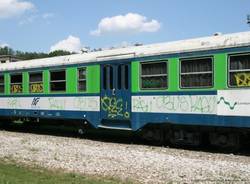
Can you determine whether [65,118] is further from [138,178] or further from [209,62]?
[138,178]

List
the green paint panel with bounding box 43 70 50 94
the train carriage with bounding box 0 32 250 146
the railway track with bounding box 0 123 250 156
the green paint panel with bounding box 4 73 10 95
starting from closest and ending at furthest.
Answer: the train carriage with bounding box 0 32 250 146 < the railway track with bounding box 0 123 250 156 < the green paint panel with bounding box 43 70 50 94 < the green paint panel with bounding box 4 73 10 95

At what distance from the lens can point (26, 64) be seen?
21344mm

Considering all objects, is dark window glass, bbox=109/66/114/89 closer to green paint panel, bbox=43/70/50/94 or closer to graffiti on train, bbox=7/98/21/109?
green paint panel, bbox=43/70/50/94

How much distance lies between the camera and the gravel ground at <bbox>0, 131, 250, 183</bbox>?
9.88 meters

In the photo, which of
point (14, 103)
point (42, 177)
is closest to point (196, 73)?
point (42, 177)

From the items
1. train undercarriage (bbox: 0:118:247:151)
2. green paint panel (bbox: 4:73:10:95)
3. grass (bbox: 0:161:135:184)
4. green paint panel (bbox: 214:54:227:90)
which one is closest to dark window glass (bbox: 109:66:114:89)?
train undercarriage (bbox: 0:118:247:151)

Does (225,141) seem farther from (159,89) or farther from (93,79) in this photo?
(93,79)

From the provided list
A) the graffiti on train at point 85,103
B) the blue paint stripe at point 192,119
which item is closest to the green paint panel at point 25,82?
the graffiti on train at point 85,103

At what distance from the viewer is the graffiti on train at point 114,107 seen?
16078 mm

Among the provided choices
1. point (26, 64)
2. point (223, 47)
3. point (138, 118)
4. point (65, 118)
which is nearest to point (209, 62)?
point (223, 47)

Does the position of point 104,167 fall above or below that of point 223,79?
below

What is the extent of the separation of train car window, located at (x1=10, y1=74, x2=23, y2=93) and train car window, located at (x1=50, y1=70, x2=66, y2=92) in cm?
246

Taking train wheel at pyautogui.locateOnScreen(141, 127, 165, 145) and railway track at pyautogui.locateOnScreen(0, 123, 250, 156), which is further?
train wheel at pyautogui.locateOnScreen(141, 127, 165, 145)

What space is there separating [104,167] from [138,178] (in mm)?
1508
